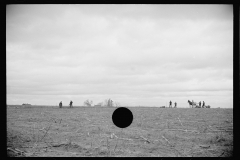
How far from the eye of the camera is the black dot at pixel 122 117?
5.46 metres

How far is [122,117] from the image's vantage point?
18.1 feet

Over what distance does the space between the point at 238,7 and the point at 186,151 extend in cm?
680

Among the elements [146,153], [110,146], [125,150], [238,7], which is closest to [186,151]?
[146,153]

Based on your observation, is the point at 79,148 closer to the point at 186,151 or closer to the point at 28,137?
the point at 28,137

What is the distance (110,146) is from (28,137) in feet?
15.8

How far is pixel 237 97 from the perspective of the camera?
5.15 m

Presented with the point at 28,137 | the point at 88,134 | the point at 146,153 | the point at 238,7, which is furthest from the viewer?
the point at 88,134

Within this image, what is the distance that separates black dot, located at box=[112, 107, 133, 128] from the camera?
215 inches
